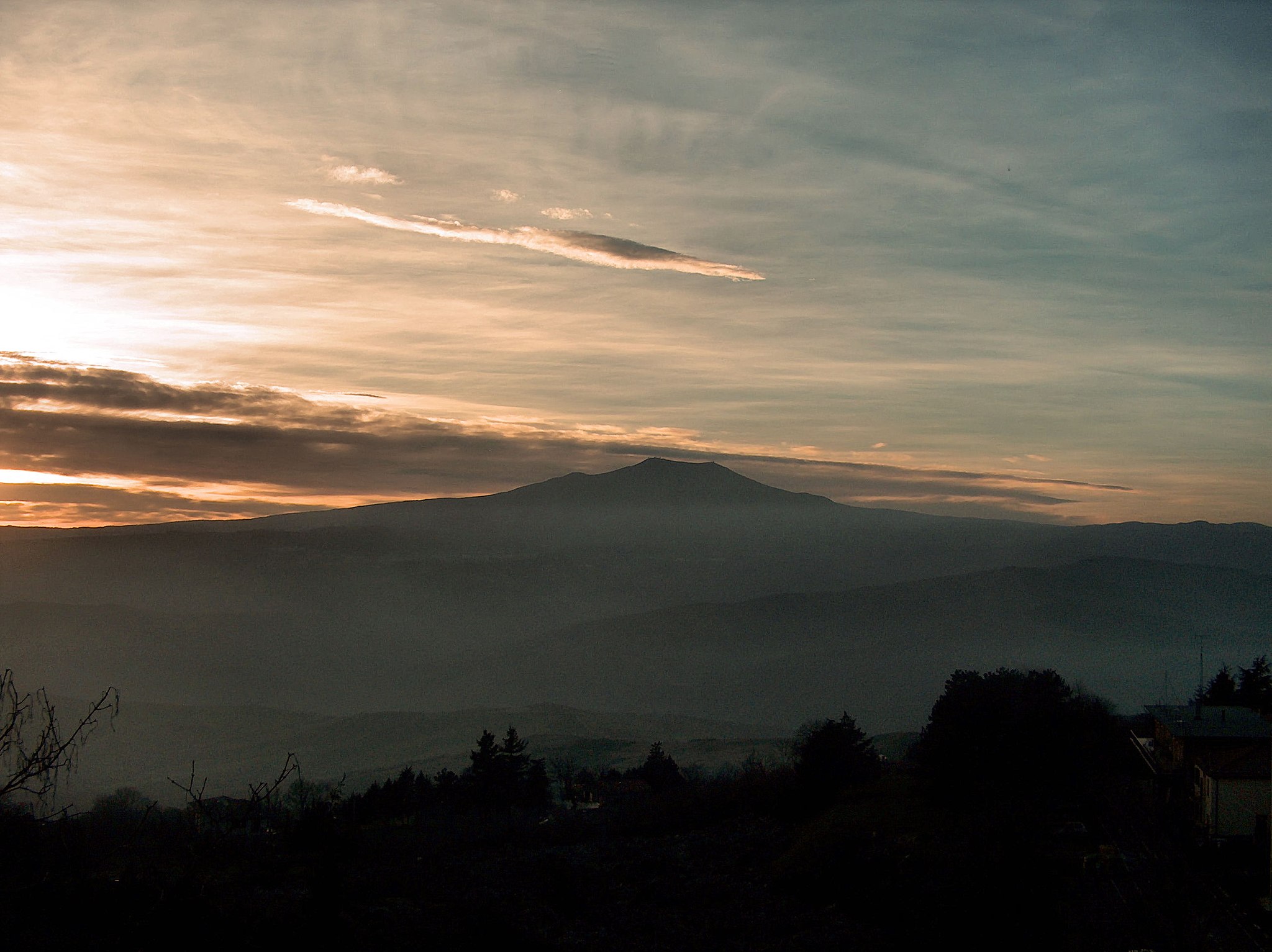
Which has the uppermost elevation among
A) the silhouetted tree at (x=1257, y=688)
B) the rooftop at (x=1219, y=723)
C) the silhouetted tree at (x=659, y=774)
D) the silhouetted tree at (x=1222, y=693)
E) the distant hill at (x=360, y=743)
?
the rooftop at (x=1219, y=723)

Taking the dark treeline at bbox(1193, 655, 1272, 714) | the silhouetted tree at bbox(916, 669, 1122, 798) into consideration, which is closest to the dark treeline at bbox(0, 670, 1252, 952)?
the silhouetted tree at bbox(916, 669, 1122, 798)

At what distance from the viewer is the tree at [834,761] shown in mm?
33719

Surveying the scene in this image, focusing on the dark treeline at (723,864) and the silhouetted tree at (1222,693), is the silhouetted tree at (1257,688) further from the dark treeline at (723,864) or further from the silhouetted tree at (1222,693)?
the dark treeline at (723,864)

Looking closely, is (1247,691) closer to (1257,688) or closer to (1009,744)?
(1257,688)

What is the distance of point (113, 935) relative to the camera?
12781mm

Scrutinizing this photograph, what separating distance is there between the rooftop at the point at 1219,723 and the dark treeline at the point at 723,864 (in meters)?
2.29

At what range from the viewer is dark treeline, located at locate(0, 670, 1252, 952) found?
Answer: 14992mm

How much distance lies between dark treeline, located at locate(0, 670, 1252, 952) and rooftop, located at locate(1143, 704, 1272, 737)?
2.29 m

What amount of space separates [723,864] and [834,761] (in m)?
7.41

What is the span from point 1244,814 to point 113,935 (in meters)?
26.7

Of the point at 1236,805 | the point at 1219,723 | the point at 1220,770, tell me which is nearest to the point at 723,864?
the point at 1220,770

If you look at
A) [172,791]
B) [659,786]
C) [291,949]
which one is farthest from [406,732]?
[291,949]

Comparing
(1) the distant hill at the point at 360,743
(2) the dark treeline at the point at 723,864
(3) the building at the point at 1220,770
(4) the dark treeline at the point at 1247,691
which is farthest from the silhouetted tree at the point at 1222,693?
(1) the distant hill at the point at 360,743

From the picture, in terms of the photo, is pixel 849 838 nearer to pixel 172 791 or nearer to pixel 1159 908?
pixel 1159 908
